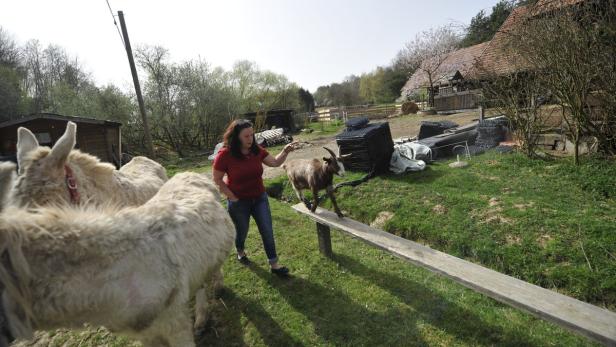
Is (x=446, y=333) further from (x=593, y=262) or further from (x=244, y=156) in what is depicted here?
(x=244, y=156)

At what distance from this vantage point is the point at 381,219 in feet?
18.2

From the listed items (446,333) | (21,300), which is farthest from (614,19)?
(21,300)

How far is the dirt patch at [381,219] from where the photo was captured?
5430 millimetres

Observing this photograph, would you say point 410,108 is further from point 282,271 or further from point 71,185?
point 71,185

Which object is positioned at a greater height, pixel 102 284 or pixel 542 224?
pixel 102 284

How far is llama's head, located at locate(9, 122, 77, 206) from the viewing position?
261 centimetres

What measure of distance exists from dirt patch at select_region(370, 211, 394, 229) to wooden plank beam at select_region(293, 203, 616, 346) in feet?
5.69

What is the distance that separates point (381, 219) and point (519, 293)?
3.12 m

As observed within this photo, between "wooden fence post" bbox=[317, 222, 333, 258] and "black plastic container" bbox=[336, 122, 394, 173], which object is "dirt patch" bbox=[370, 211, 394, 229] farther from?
"black plastic container" bbox=[336, 122, 394, 173]

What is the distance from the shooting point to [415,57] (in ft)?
120

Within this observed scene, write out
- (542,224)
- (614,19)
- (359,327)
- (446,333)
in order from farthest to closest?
(614,19) < (542,224) < (359,327) < (446,333)

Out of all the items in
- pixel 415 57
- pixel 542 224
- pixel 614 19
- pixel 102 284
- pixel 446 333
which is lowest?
pixel 446 333

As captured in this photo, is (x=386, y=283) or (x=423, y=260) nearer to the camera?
(x=423, y=260)

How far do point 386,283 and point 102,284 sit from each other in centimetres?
292
